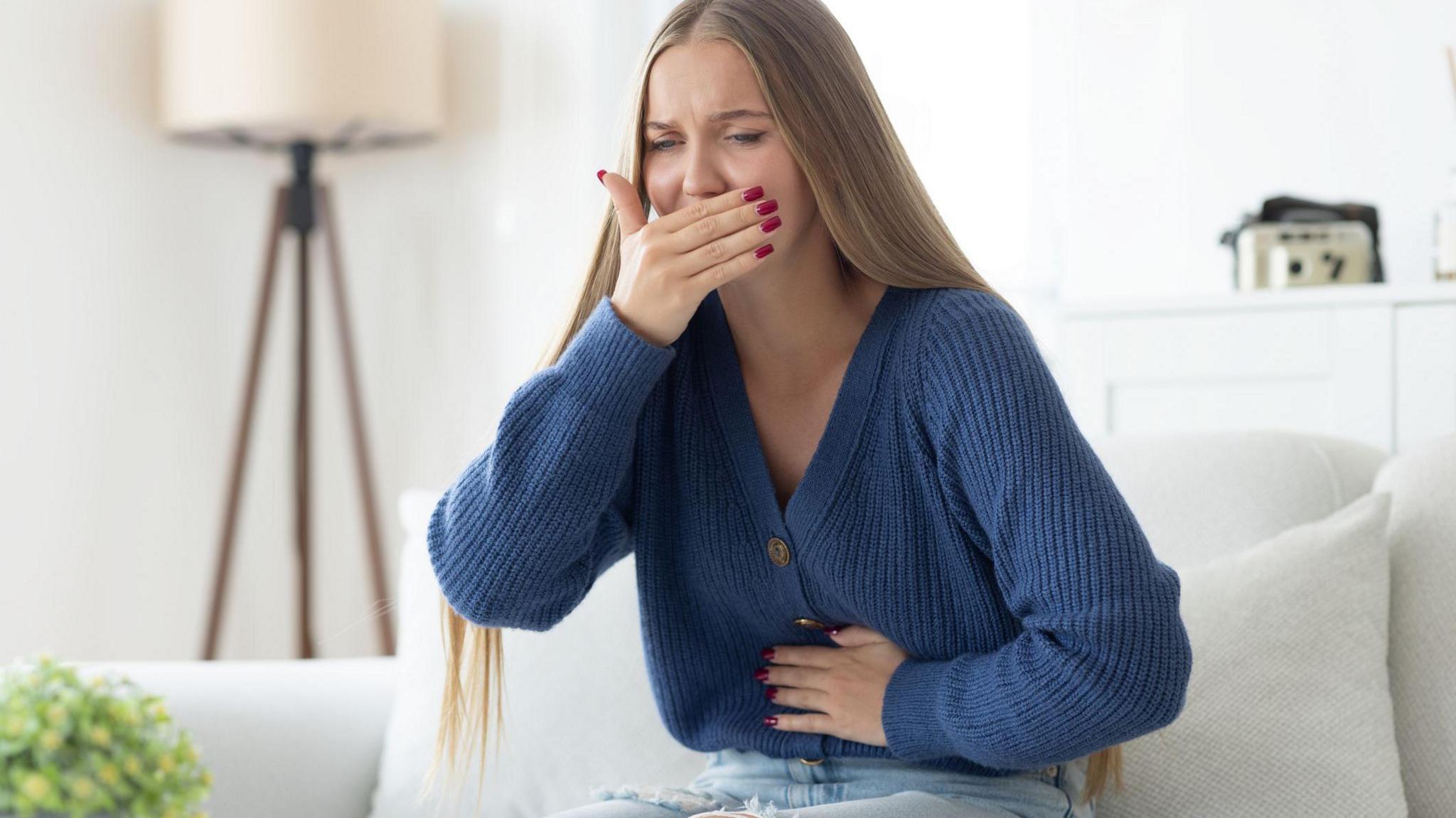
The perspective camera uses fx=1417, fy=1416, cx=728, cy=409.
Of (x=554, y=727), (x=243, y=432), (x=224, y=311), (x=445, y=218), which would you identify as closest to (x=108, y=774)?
(x=554, y=727)

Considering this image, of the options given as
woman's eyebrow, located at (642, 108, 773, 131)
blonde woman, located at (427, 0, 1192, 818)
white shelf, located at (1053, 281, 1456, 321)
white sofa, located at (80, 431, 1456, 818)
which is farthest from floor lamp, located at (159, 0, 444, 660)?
woman's eyebrow, located at (642, 108, 773, 131)

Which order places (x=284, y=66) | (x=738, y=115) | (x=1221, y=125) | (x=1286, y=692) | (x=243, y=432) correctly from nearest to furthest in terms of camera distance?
1. (x=738, y=115)
2. (x=1286, y=692)
3. (x=284, y=66)
4. (x=243, y=432)
5. (x=1221, y=125)

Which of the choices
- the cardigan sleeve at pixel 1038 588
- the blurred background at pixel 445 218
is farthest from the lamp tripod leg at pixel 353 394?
the cardigan sleeve at pixel 1038 588

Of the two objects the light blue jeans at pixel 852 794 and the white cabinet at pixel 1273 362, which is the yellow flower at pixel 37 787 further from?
the white cabinet at pixel 1273 362

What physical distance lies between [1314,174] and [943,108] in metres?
0.80

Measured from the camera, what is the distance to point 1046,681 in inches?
41.9

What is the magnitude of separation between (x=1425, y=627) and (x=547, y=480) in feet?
2.96

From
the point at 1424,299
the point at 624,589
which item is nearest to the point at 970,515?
the point at 624,589

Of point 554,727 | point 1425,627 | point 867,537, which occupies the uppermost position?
point 867,537

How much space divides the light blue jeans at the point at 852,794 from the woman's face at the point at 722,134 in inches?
18.1

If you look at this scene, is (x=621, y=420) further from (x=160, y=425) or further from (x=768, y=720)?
(x=160, y=425)

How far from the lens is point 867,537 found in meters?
1.21

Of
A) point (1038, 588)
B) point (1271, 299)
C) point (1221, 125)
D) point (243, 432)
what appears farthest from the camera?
point (1221, 125)

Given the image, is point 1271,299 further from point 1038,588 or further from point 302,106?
point 302,106
